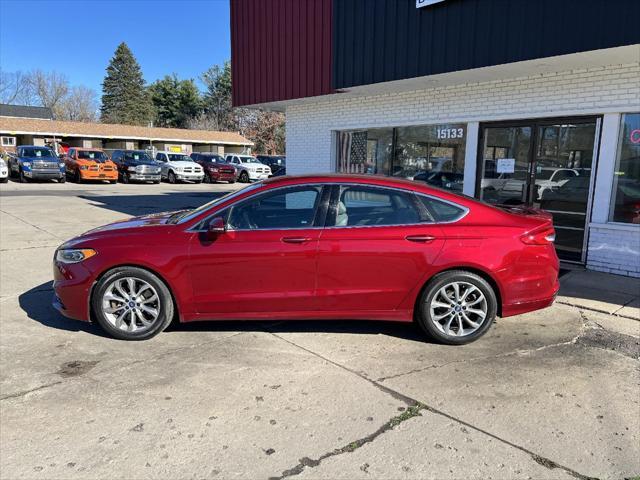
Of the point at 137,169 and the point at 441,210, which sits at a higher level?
the point at 441,210

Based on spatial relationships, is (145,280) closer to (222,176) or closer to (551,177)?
(551,177)

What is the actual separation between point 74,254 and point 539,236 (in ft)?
14.1

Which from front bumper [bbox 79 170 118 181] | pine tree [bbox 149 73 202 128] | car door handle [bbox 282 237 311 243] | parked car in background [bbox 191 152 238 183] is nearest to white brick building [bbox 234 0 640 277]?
car door handle [bbox 282 237 311 243]

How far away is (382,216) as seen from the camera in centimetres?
446

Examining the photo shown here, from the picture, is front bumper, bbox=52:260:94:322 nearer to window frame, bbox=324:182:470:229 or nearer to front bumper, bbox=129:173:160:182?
window frame, bbox=324:182:470:229

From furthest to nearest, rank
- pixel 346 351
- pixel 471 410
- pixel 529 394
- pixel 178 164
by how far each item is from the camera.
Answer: pixel 178 164, pixel 346 351, pixel 529 394, pixel 471 410

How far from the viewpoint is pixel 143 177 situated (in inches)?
1115

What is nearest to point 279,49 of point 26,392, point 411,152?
point 411,152

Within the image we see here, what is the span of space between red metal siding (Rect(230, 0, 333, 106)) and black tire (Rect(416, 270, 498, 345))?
6565mm

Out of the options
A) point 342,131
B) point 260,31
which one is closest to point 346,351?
point 342,131

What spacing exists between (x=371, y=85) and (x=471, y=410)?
7015 mm

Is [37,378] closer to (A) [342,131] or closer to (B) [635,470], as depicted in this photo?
(B) [635,470]

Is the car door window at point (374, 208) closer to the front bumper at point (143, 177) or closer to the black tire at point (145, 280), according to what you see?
the black tire at point (145, 280)

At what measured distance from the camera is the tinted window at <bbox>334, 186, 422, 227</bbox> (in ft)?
14.6
